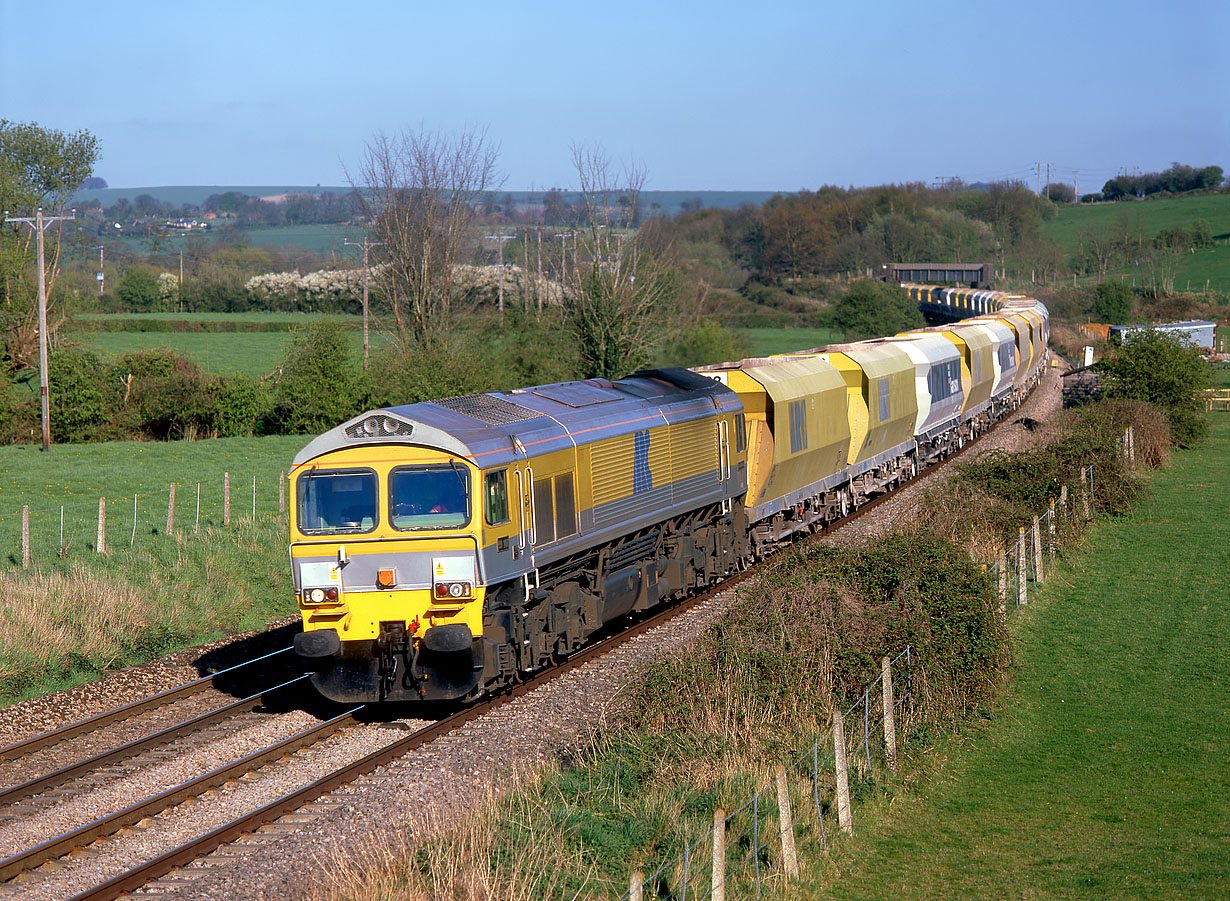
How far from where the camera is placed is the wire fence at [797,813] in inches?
359

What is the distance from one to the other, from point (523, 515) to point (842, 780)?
16.5ft

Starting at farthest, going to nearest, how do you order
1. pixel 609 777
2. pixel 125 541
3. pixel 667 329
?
1. pixel 667 329
2. pixel 125 541
3. pixel 609 777

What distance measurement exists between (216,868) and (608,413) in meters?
8.75

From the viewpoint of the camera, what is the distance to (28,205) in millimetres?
70000

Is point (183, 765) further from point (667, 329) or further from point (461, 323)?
point (667, 329)

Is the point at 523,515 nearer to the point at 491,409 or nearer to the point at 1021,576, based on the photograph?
the point at 491,409

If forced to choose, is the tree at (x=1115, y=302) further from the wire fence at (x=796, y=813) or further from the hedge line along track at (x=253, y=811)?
the wire fence at (x=796, y=813)

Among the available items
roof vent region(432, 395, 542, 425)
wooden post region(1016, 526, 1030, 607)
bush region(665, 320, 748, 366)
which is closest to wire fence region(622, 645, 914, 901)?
roof vent region(432, 395, 542, 425)

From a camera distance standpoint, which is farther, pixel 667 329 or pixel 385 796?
pixel 667 329

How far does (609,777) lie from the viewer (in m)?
11.4

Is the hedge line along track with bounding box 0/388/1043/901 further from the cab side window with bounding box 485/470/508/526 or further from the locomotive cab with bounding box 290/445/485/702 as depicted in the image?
the cab side window with bounding box 485/470/508/526

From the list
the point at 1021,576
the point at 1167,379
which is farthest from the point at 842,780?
the point at 1167,379

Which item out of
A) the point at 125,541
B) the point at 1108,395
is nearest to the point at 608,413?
the point at 125,541

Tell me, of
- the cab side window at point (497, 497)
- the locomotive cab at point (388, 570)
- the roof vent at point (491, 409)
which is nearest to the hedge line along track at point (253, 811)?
the locomotive cab at point (388, 570)
